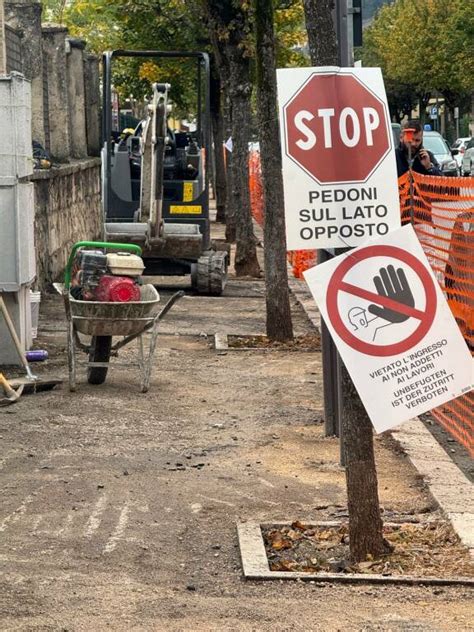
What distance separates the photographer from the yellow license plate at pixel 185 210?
757 inches

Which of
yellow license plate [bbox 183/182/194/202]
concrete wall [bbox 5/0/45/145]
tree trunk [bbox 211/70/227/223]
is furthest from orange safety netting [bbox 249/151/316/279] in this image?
concrete wall [bbox 5/0/45/145]

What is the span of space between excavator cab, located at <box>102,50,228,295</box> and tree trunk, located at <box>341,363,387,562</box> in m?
10.8

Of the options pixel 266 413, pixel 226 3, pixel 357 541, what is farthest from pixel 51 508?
pixel 226 3

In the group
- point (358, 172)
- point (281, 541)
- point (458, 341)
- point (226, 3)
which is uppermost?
point (226, 3)

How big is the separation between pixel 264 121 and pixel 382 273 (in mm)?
7178

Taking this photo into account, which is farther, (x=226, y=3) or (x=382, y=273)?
(x=226, y=3)

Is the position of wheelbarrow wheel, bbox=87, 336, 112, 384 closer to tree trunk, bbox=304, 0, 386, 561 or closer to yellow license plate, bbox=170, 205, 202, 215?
tree trunk, bbox=304, 0, 386, 561

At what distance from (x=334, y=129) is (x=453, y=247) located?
552 cm

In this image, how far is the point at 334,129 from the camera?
21.1 ft

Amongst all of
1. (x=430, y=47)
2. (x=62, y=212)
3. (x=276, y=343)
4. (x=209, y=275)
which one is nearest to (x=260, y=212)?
(x=62, y=212)

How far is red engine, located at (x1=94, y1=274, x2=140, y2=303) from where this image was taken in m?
10.7

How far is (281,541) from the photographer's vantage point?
6.74 metres

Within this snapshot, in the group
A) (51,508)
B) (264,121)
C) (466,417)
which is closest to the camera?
(51,508)

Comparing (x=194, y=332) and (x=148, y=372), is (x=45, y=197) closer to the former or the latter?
(x=194, y=332)
